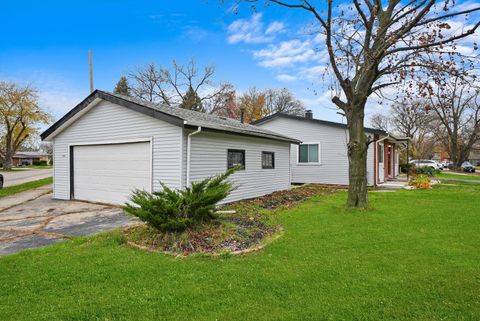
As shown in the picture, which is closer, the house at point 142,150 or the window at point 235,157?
the house at point 142,150

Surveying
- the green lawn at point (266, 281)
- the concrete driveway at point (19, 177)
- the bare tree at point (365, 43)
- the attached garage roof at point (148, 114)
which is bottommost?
the green lawn at point (266, 281)

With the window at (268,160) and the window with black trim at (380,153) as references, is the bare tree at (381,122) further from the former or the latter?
the window at (268,160)

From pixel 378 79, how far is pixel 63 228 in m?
9.13

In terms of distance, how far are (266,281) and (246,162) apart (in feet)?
23.8

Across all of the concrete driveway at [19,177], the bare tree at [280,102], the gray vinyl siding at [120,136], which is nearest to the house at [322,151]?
the gray vinyl siding at [120,136]

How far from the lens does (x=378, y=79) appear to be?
8.77 meters

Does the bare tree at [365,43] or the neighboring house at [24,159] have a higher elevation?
the bare tree at [365,43]

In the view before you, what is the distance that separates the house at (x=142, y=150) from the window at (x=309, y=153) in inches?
178

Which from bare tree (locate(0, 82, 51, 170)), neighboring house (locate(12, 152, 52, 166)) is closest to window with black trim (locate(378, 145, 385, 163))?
bare tree (locate(0, 82, 51, 170))

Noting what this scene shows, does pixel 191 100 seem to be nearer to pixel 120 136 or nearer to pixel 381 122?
pixel 120 136

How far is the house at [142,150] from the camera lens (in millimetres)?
8438

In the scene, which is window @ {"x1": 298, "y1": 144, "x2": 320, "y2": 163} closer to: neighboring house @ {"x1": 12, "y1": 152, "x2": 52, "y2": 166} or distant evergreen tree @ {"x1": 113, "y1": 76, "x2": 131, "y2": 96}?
distant evergreen tree @ {"x1": 113, "y1": 76, "x2": 131, "y2": 96}

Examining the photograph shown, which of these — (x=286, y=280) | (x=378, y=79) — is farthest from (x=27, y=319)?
(x=378, y=79)

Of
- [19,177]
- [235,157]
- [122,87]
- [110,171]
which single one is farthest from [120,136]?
[122,87]
